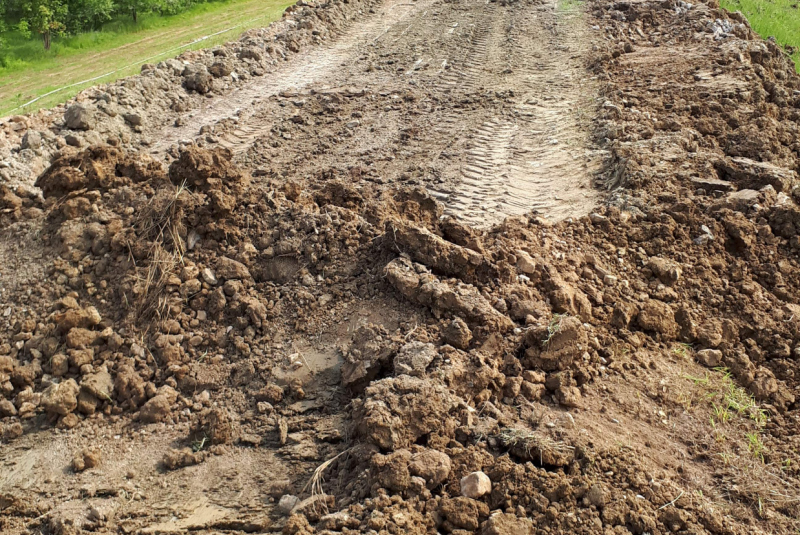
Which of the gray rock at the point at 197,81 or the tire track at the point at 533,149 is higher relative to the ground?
the gray rock at the point at 197,81

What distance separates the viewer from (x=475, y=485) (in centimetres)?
327

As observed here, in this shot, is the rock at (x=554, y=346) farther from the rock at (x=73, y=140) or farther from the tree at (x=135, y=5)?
the tree at (x=135, y=5)

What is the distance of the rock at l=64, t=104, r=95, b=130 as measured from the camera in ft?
25.4

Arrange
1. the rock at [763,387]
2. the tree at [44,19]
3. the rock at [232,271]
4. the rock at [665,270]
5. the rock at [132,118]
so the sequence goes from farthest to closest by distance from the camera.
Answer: the tree at [44,19] < the rock at [132,118] < the rock at [665,270] < the rock at [232,271] < the rock at [763,387]

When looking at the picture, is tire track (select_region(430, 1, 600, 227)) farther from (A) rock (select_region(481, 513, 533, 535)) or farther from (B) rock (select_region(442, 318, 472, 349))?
(A) rock (select_region(481, 513, 533, 535))

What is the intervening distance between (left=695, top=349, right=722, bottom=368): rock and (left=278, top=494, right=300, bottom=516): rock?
117 inches

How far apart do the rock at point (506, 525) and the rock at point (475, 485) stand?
0.49 feet

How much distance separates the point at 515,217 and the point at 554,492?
306cm

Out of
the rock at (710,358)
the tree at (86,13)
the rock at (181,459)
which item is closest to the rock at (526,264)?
the rock at (710,358)

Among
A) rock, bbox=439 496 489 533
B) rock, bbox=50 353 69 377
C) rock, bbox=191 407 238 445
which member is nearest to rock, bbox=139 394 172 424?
rock, bbox=191 407 238 445

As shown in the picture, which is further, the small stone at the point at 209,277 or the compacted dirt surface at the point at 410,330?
the small stone at the point at 209,277

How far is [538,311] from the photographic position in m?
4.44

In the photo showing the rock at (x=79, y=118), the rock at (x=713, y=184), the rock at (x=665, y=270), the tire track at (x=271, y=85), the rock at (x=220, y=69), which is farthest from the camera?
the rock at (x=220, y=69)

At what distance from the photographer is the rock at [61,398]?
4191 mm
